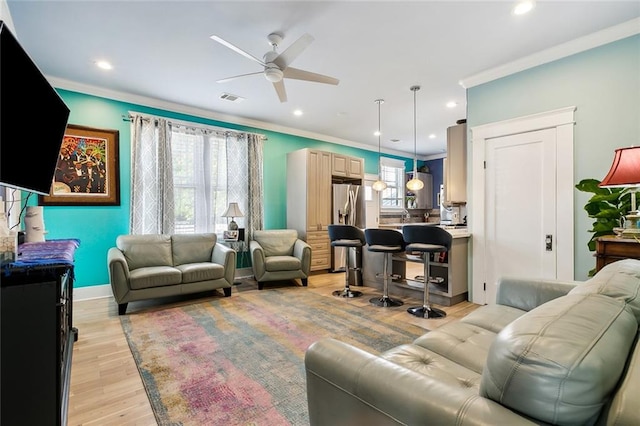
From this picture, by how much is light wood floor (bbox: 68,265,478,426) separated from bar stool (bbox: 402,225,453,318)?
0.40ft

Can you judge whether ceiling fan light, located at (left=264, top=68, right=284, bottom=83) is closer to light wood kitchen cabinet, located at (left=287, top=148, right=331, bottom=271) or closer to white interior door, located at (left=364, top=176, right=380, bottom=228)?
light wood kitchen cabinet, located at (left=287, top=148, right=331, bottom=271)

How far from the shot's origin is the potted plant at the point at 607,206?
233 centimetres

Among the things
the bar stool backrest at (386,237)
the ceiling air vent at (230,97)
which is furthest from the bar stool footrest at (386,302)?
the ceiling air vent at (230,97)

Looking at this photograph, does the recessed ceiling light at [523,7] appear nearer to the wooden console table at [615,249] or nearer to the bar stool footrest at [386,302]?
the wooden console table at [615,249]

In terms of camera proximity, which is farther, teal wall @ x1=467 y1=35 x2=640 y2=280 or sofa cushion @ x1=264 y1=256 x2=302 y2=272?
sofa cushion @ x1=264 y1=256 x2=302 y2=272

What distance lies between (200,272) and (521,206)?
3942 millimetres

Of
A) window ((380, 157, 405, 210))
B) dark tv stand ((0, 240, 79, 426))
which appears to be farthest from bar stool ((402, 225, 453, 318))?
window ((380, 157, 405, 210))

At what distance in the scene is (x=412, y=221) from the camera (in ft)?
27.6

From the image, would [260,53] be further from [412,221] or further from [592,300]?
[412,221]

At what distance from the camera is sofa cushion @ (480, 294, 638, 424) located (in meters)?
0.63

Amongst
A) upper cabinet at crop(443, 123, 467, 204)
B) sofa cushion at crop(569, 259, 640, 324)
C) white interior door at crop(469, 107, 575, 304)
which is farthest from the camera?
upper cabinet at crop(443, 123, 467, 204)

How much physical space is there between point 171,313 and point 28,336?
2.36 metres

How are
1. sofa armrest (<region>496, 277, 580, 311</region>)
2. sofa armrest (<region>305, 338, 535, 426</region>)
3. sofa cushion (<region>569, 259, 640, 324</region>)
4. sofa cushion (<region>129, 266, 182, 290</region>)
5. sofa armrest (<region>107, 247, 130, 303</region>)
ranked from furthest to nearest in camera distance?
sofa cushion (<region>129, 266, 182, 290</region>), sofa armrest (<region>107, 247, 130, 303</region>), sofa armrest (<region>496, 277, 580, 311</region>), sofa cushion (<region>569, 259, 640, 324</region>), sofa armrest (<region>305, 338, 535, 426</region>)

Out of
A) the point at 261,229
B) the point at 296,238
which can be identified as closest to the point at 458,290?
the point at 296,238
